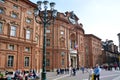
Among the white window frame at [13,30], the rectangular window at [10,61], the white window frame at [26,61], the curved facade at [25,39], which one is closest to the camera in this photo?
the curved facade at [25,39]

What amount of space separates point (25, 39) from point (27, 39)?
2.79 ft

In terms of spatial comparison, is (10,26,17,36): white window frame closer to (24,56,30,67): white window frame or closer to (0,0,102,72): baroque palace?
(0,0,102,72): baroque palace

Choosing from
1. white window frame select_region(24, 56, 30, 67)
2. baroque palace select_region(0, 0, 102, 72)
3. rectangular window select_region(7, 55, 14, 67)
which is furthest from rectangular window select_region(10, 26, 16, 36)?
white window frame select_region(24, 56, 30, 67)

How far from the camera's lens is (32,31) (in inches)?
1772

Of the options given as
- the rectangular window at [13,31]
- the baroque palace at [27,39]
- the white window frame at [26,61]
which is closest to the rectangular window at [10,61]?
the baroque palace at [27,39]

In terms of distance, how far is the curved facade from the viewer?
37.4 metres

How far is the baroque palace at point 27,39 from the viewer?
3750 cm

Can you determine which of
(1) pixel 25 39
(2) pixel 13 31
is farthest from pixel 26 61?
(2) pixel 13 31

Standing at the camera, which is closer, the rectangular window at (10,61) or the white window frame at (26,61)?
the rectangular window at (10,61)

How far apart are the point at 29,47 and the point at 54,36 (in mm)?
14972

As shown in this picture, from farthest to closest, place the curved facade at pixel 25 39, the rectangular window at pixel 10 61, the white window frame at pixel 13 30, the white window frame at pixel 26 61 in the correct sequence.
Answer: the white window frame at pixel 26 61, the white window frame at pixel 13 30, the rectangular window at pixel 10 61, the curved facade at pixel 25 39

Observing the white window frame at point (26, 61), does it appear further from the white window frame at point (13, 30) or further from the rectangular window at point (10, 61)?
the white window frame at point (13, 30)

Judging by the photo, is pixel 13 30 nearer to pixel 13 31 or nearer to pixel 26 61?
pixel 13 31

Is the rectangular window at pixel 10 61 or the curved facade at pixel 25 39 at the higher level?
the curved facade at pixel 25 39
